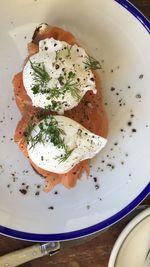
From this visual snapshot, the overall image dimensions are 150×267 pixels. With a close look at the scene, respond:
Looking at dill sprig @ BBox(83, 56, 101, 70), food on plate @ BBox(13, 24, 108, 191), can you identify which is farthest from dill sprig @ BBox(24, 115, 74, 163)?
dill sprig @ BBox(83, 56, 101, 70)

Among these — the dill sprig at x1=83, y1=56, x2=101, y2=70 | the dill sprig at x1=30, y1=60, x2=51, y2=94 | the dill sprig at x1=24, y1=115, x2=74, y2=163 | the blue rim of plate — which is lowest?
the blue rim of plate

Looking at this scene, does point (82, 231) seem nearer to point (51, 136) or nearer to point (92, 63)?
point (51, 136)

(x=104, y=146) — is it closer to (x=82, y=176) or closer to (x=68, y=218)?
(x=82, y=176)

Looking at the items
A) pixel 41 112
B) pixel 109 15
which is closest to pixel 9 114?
pixel 41 112

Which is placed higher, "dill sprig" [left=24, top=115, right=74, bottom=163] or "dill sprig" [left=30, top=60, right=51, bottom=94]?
"dill sprig" [left=30, top=60, right=51, bottom=94]

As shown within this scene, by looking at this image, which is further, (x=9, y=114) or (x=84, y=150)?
(x=9, y=114)

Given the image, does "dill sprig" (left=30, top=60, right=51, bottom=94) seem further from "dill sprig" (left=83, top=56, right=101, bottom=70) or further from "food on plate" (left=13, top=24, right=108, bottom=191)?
"dill sprig" (left=83, top=56, right=101, bottom=70)

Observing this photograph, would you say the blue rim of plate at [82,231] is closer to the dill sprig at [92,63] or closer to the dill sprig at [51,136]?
the dill sprig at [51,136]
